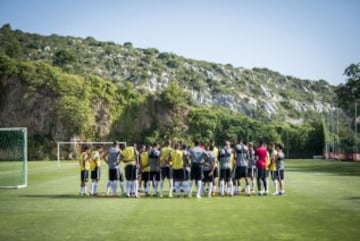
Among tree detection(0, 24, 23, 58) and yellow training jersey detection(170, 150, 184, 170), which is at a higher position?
tree detection(0, 24, 23, 58)

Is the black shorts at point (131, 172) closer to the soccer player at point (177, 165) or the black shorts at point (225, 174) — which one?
the soccer player at point (177, 165)

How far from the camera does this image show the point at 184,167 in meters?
20.8

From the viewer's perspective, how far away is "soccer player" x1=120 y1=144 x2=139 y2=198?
20.5 m

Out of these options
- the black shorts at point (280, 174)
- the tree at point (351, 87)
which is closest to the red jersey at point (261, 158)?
the black shorts at point (280, 174)

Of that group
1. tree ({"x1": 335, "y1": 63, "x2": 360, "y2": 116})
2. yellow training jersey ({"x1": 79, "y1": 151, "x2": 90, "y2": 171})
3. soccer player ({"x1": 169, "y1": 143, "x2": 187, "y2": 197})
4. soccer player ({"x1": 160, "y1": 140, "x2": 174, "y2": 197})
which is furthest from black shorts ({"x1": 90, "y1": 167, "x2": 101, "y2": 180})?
tree ({"x1": 335, "y1": 63, "x2": 360, "y2": 116})

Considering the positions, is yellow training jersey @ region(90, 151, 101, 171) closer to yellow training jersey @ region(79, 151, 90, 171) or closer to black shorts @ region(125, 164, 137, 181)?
yellow training jersey @ region(79, 151, 90, 171)

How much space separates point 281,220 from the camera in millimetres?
13875

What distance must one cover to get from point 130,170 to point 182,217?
6330 millimetres

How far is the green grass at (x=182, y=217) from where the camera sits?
1187cm

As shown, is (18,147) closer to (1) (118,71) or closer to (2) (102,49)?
(1) (118,71)

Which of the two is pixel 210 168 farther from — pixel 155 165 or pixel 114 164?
pixel 114 164

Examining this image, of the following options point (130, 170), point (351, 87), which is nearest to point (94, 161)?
point (130, 170)

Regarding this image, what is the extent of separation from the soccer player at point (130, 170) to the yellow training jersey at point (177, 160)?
1529mm

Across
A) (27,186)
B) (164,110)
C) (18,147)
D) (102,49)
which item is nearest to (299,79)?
(102,49)
